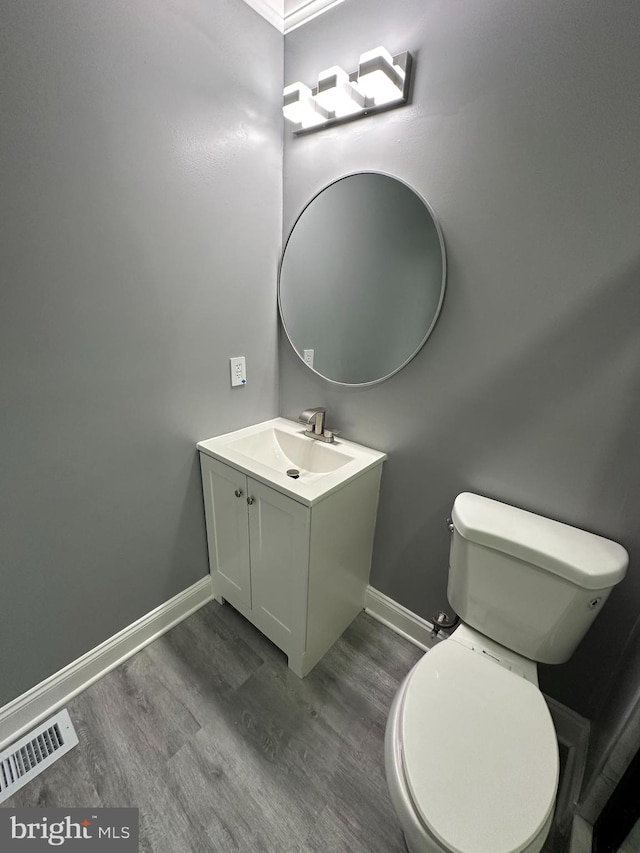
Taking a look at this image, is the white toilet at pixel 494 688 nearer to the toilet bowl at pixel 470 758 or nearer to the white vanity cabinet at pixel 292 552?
the toilet bowl at pixel 470 758

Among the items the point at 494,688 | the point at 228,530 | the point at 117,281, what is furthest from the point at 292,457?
the point at 494,688

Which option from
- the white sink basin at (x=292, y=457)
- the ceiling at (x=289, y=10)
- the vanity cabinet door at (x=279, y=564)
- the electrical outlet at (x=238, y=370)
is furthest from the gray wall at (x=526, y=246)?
the electrical outlet at (x=238, y=370)

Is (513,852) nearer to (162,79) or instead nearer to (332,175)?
(332,175)

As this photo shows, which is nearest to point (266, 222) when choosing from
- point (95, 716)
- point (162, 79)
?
point (162, 79)

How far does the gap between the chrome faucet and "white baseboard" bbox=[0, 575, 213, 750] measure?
0.88 metres

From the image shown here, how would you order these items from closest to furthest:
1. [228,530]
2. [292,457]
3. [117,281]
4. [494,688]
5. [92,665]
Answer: [494,688] < [117,281] < [92,665] < [228,530] < [292,457]

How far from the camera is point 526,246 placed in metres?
0.95

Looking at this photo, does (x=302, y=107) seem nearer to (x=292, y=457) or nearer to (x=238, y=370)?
(x=238, y=370)

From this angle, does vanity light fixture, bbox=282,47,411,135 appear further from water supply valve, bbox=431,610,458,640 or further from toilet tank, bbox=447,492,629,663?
water supply valve, bbox=431,610,458,640

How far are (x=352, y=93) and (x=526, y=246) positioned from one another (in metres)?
0.76

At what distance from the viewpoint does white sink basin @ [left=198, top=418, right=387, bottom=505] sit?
1.12 metres

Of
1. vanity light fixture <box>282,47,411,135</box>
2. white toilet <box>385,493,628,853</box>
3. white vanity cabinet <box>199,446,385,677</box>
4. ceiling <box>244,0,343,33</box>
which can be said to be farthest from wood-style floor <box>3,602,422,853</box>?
ceiling <box>244,0,343,33</box>
